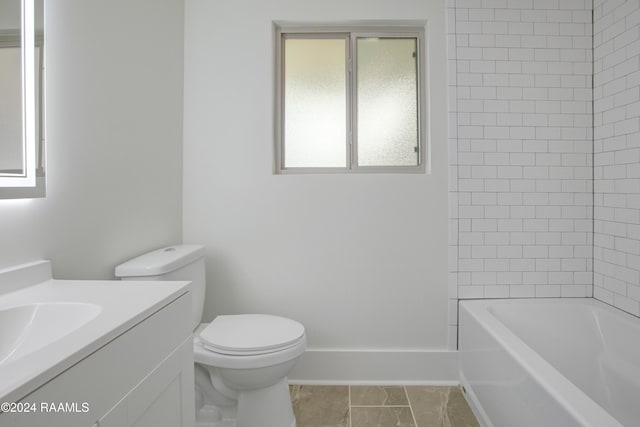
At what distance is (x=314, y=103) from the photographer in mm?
2434

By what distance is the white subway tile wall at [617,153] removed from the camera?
75.7 inches

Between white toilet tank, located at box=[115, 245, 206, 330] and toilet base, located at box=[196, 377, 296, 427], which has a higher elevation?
white toilet tank, located at box=[115, 245, 206, 330]

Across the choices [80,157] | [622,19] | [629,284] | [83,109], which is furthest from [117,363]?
[622,19]

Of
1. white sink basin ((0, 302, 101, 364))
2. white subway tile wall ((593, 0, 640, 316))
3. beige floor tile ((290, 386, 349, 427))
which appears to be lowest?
beige floor tile ((290, 386, 349, 427))

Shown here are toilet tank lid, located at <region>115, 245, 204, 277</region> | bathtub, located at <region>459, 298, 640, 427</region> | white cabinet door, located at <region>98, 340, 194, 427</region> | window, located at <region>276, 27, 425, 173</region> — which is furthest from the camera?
window, located at <region>276, 27, 425, 173</region>

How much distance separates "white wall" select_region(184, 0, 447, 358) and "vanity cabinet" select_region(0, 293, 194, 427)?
1.11 metres

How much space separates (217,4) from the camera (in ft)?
7.46

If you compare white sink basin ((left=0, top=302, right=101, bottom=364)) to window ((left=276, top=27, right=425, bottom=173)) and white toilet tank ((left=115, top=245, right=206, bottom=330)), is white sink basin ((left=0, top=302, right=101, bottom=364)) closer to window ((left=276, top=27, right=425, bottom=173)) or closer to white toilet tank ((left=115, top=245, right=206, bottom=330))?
white toilet tank ((left=115, top=245, right=206, bottom=330))

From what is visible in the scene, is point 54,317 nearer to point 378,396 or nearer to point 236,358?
point 236,358

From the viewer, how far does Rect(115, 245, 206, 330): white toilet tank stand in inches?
61.7

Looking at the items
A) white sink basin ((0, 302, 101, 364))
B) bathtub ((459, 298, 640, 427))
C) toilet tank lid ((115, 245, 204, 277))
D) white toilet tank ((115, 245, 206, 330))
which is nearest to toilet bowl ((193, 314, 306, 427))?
white toilet tank ((115, 245, 206, 330))

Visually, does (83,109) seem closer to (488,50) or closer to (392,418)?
(392,418)

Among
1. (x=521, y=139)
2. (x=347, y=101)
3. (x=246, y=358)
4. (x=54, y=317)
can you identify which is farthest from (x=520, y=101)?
A: (x=54, y=317)

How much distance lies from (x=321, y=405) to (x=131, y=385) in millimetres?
1420
